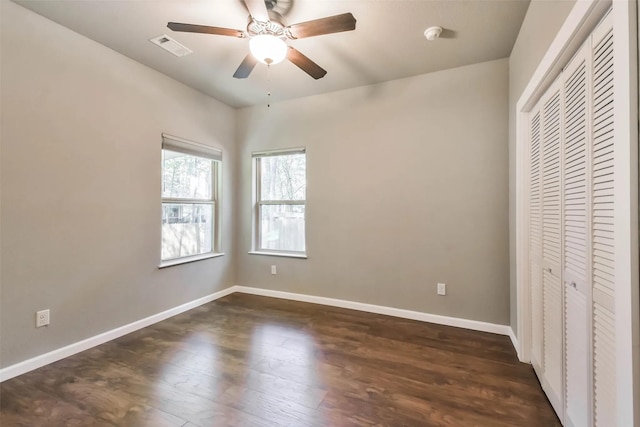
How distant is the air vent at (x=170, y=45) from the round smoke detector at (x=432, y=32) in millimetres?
2075

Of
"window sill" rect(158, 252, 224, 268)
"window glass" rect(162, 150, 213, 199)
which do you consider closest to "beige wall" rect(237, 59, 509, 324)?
"window sill" rect(158, 252, 224, 268)

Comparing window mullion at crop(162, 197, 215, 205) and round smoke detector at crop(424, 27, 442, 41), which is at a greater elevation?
round smoke detector at crop(424, 27, 442, 41)

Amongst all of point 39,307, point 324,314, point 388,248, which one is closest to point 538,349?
point 388,248

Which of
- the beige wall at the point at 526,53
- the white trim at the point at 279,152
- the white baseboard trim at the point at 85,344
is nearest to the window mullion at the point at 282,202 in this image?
the white trim at the point at 279,152

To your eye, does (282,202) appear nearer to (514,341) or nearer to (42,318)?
(42,318)

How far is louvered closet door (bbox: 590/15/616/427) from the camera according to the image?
1002 mm

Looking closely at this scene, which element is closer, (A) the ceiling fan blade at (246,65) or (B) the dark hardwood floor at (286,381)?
(B) the dark hardwood floor at (286,381)

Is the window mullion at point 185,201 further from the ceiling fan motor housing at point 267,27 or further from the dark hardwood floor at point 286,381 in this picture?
the ceiling fan motor housing at point 267,27

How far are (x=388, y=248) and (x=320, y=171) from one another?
4.12 feet

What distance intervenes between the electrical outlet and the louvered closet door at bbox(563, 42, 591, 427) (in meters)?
3.39

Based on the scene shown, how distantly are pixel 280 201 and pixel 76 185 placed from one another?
2140 millimetres

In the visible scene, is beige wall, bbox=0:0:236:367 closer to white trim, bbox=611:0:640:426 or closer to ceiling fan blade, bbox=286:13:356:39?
ceiling fan blade, bbox=286:13:356:39

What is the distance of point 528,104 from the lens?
1971 millimetres

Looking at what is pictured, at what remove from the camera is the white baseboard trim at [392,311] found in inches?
107
